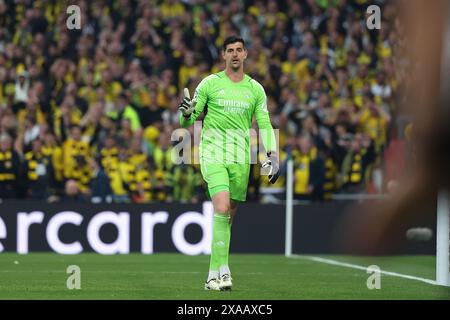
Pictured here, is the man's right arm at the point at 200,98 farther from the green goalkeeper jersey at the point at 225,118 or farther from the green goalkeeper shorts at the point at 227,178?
the green goalkeeper shorts at the point at 227,178

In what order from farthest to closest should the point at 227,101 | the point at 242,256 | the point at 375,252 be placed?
the point at 242,256 → the point at 227,101 → the point at 375,252

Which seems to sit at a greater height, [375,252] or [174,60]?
[174,60]

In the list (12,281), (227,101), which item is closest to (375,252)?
(227,101)

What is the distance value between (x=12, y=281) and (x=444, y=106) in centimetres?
868

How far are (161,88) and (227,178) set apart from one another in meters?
10.5

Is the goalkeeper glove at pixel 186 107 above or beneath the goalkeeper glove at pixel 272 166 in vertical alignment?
above

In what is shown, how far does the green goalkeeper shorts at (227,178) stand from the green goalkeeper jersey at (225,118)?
0.20 feet

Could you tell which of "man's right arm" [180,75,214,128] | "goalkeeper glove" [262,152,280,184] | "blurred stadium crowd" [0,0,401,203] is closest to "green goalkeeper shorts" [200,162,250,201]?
"goalkeeper glove" [262,152,280,184]

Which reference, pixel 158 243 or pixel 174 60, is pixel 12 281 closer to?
pixel 158 243

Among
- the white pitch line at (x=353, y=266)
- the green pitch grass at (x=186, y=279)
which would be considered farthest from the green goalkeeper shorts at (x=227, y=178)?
the white pitch line at (x=353, y=266)

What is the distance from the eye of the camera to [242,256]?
16.9 meters

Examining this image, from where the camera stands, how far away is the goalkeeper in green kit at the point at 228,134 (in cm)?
881

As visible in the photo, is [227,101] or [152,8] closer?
[227,101]

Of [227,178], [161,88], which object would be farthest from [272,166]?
[161,88]
